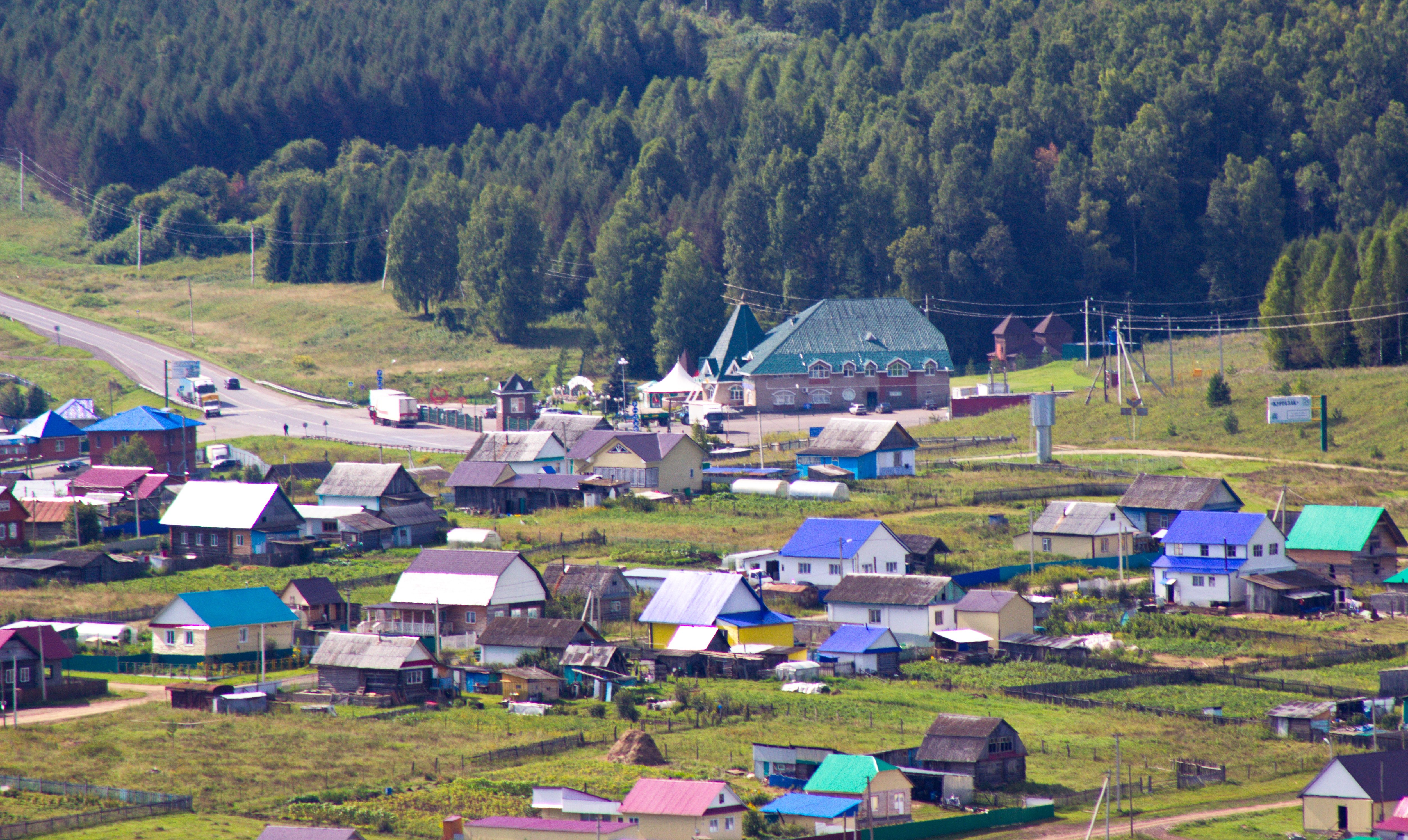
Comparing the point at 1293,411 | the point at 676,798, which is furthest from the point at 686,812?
the point at 1293,411

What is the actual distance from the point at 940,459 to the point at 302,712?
134 feet

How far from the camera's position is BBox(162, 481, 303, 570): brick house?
189ft

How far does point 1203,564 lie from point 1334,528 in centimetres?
517

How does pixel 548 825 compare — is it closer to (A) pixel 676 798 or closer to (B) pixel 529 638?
(A) pixel 676 798

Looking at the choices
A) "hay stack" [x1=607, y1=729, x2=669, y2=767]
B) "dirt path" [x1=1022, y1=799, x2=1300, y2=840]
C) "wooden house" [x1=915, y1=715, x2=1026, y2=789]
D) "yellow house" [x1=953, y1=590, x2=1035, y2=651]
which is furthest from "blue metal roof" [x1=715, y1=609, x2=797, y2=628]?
"dirt path" [x1=1022, y1=799, x2=1300, y2=840]

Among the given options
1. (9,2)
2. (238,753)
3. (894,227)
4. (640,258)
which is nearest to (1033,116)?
(894,227)

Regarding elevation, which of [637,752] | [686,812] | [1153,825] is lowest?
[1153,825]

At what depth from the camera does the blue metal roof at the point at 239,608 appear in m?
45.3

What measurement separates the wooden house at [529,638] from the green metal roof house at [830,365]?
157ft

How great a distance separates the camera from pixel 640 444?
68.5 meters

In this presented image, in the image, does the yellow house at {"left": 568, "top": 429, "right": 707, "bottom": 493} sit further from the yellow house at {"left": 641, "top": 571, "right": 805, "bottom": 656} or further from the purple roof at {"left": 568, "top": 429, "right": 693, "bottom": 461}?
the yellow house at {"left": 641, "top": 571, "right": 805, "bottom": 656}

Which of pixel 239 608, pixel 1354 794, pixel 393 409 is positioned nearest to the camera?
pixel 1354 794

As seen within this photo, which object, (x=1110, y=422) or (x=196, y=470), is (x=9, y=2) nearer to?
(x=196, y=470)

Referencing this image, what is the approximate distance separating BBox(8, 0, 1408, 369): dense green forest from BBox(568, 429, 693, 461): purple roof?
2962 centimetres
